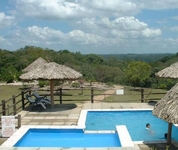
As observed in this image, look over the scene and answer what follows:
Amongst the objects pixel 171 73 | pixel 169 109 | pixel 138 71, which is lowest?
pixel 169 109

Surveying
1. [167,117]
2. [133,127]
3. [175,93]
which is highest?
[175,93]

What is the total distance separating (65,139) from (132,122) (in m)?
3.58

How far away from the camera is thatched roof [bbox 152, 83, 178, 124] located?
250 inches

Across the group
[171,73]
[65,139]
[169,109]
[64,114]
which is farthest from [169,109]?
[171,73]

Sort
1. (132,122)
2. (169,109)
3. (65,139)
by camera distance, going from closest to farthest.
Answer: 1. (169,109)
2. (65,139)
3. (132,122)

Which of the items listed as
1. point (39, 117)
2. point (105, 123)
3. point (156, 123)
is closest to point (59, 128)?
point (39, 117)

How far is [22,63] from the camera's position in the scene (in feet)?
116

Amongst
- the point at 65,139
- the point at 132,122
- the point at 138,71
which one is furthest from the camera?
the point at 138,71

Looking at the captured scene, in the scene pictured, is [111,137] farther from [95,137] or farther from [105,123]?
[105,123]

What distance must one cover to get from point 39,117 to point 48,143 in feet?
7.72

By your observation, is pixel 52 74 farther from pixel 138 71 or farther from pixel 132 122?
pixel 138 71

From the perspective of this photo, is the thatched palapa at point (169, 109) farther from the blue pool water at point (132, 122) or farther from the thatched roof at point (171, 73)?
the thatched roof at point (171, 73)

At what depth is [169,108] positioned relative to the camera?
21.6ft

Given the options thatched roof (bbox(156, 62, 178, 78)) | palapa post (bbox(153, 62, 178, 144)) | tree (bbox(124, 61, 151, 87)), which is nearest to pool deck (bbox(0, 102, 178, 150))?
palapa post (bbox(153, 62, 178, 144))
